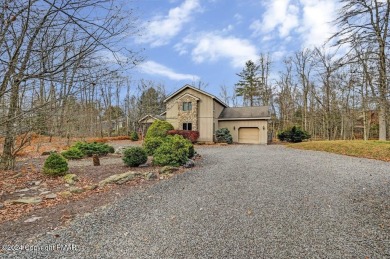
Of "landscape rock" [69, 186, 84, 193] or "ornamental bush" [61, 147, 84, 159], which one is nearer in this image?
"landscape rock" [69, 186, 84, 193]

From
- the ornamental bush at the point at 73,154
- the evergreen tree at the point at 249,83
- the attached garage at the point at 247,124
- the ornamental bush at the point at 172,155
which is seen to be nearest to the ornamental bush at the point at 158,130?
the attached garage at the point at 247,124

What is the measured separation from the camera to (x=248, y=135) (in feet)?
67.3

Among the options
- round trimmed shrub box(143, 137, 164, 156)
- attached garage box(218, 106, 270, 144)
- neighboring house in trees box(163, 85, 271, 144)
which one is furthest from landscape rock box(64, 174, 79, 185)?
attached garage box(218, 106, 270, 144)

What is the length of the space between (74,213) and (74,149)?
8293 mm

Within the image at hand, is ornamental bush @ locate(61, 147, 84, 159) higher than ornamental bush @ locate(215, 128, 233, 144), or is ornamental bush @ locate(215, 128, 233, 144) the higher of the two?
ornamental bush @ locate(215, 128, 233, 144)

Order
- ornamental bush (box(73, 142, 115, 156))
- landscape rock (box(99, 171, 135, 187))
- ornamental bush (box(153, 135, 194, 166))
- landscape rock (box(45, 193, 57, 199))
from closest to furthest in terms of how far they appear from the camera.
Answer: landscape rock (box(45, 193, 57, 199)) → landscape rock (box(99, 171, 135, 187)) → ornamental bush (box(153, 135, 194, 166)) → ornamental bush (box(73, 142, 115, 156))

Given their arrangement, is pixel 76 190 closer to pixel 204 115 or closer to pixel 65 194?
pixel 65 194

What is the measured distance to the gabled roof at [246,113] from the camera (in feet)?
65.7

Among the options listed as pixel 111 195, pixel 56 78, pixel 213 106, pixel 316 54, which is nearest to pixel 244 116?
pixel 213 106

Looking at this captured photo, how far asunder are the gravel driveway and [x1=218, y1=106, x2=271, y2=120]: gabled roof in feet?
45.5

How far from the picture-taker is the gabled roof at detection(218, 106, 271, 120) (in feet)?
65.7

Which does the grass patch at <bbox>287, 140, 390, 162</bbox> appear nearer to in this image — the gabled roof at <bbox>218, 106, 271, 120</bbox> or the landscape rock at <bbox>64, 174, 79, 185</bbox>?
the gabled roof at <bbox>218, 106, 271, 120</bbox>

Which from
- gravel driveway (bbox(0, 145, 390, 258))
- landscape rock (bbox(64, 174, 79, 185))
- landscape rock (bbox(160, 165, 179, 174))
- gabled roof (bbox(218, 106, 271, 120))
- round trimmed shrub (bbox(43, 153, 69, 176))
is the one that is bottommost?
gravel driveway (bbox(0, 145, 390, 258))

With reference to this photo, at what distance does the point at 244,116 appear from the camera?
20.6 meters
